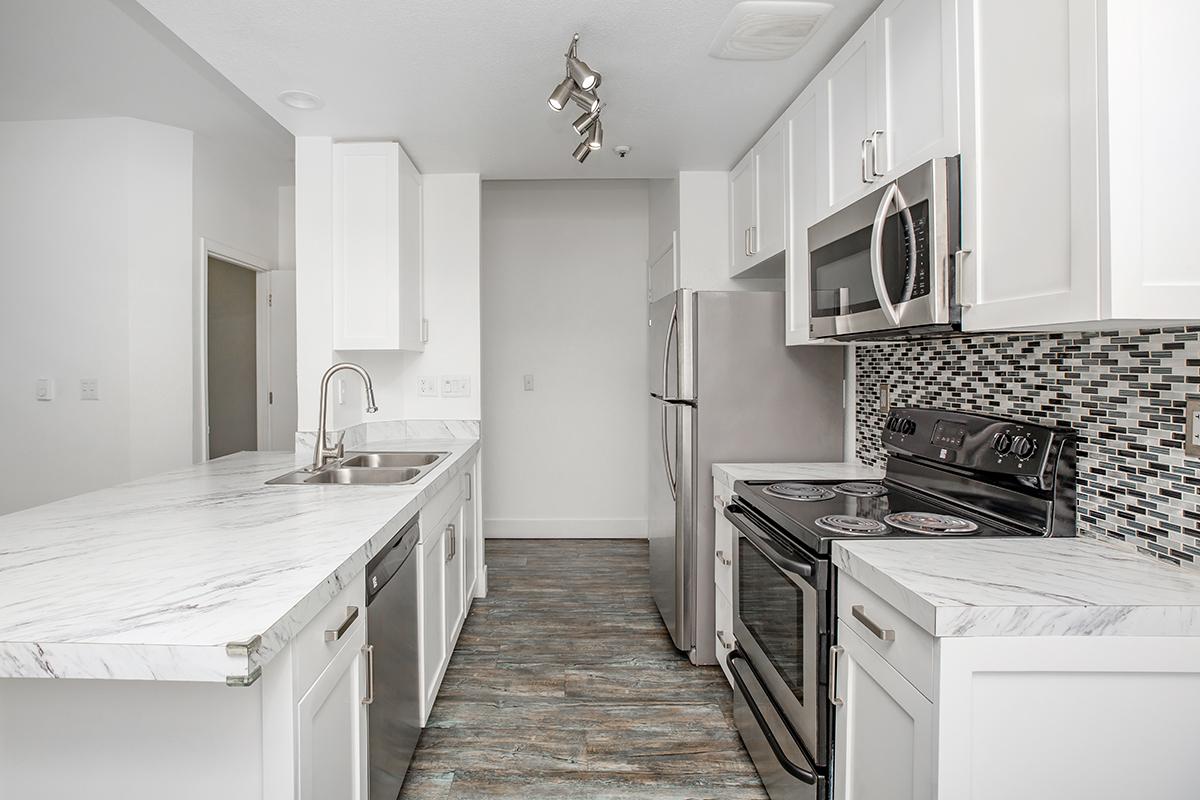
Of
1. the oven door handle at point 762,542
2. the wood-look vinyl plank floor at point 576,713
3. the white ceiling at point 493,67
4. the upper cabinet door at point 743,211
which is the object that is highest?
the white ceiling at point 493,67

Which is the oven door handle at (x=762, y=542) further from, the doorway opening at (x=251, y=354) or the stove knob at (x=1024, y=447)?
the doorway opening at (x=251, y=354)

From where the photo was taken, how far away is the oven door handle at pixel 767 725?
1.59 metres

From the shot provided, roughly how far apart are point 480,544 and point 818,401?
1.91 metres

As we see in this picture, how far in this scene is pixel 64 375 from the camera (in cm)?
347

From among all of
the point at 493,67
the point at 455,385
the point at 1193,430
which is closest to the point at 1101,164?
the point at 1193,430

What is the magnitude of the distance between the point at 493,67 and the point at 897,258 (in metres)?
1.48

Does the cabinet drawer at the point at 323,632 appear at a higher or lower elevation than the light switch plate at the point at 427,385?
lower

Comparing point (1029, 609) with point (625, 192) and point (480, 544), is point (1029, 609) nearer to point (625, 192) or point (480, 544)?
point (480, 544)

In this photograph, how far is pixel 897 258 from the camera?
5.27ft

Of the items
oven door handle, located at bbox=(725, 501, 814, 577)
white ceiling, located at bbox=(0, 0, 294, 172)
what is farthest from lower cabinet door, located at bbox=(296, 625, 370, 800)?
white ceiling, located at bbox=(0, 0, 294, 172)

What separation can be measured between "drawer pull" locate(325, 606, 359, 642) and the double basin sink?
0.75m

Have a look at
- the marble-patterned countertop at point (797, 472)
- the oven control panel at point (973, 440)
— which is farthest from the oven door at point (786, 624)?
the oven control panel at point (973, 440)

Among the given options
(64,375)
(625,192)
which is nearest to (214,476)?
(64,375)

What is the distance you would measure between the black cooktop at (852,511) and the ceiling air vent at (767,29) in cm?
138
